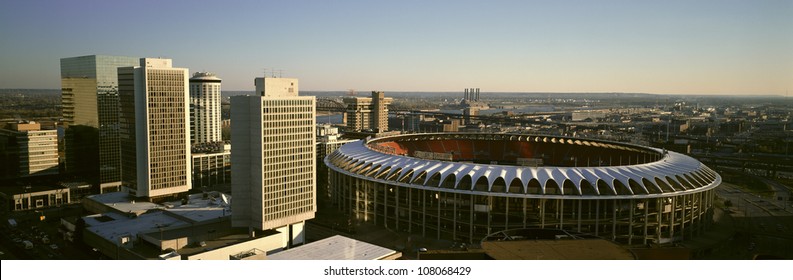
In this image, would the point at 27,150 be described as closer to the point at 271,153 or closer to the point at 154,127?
the point at 154,127

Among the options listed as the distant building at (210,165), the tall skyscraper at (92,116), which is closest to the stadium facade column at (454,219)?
the distant building at (210,165)

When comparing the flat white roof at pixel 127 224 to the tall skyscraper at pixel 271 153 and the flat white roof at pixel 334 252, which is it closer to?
the tall skyscraper at pixel 271 153

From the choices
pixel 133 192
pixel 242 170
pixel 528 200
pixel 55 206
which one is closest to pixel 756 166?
pixel 528 200

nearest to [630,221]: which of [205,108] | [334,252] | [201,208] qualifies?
[334,252]

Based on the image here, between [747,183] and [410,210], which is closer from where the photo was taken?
[410,210]

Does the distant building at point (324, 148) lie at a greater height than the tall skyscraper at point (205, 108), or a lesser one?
lesser

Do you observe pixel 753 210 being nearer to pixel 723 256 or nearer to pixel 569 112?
pixel 723 256

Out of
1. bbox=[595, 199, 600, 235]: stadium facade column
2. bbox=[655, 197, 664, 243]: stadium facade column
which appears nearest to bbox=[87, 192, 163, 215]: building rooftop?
bbox=[595, 199, 600, 235]: stadium facade column
